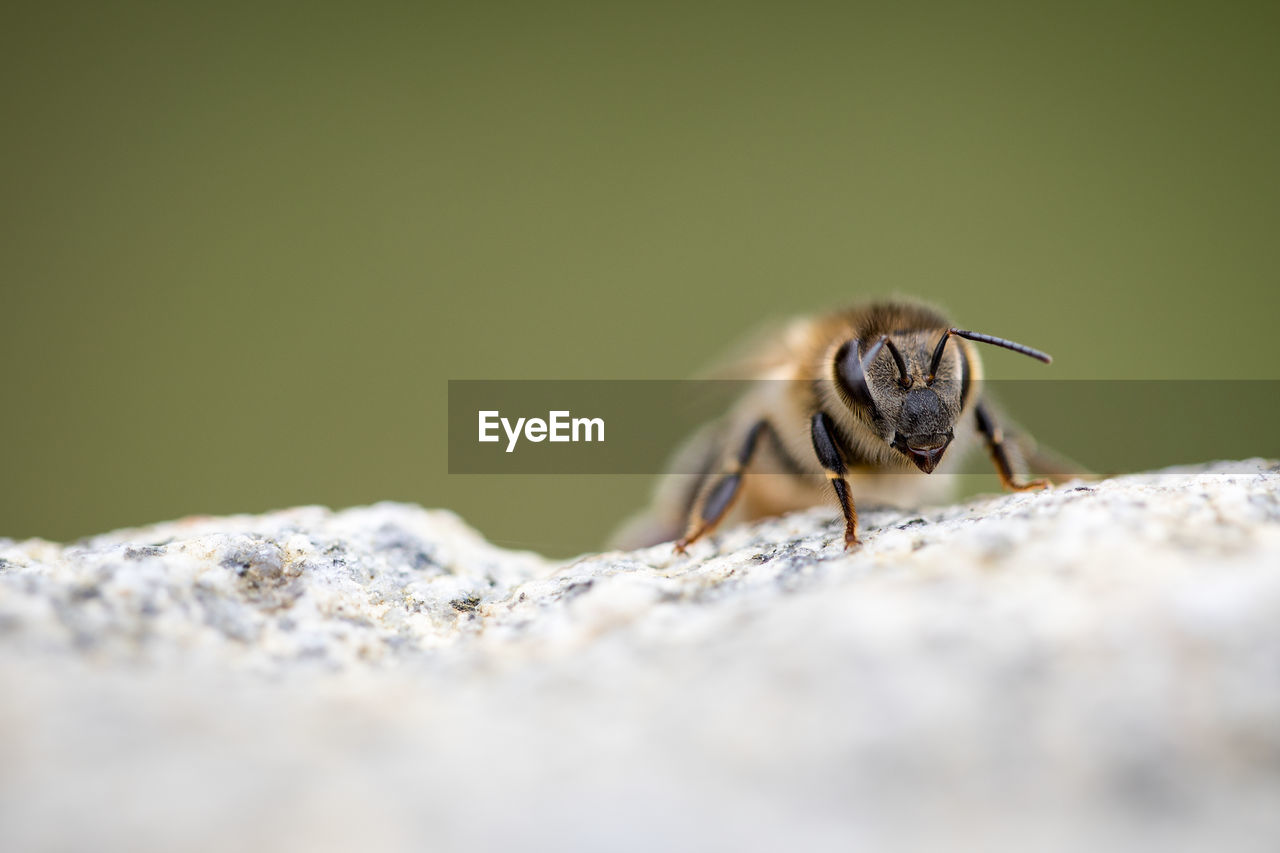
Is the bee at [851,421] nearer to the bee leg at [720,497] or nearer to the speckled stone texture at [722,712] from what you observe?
the bee leg at [720,497]

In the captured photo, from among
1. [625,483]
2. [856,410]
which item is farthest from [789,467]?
[625,483]

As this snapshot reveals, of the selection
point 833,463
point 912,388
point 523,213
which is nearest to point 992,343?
point 912,388

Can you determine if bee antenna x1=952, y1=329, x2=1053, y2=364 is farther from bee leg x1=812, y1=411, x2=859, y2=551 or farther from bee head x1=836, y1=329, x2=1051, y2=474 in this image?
bee leg x1=812, y1=411, x2=859, y2=551

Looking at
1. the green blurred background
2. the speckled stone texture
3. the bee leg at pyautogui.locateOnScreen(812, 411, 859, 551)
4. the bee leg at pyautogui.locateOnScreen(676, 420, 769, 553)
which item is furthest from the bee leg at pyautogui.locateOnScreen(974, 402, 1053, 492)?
the green blurred background

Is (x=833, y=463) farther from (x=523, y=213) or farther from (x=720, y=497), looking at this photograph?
(x=523, y=213)

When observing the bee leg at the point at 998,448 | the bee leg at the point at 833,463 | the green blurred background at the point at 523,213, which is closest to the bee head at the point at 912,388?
the bee leg at the point at 833,463

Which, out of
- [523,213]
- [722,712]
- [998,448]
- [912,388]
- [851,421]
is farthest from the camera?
[523,213]
